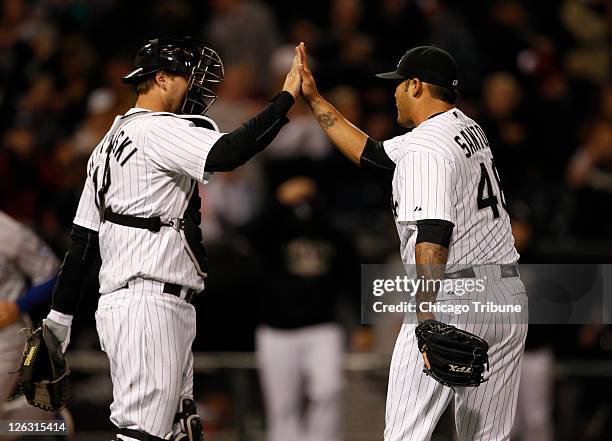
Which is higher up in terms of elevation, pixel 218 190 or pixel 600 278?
pixel 218 190

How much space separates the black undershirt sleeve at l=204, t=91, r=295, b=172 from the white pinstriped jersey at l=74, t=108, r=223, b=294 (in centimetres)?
4

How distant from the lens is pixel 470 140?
5.55 m

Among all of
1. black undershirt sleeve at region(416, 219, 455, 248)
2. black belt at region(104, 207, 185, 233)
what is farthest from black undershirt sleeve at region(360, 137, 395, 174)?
black belt at region(104, 207, 185, 233)

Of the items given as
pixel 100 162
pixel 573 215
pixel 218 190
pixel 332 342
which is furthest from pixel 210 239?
pixel 100 162

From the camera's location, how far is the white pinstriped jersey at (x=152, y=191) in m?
5.29

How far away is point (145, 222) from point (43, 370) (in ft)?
2.93

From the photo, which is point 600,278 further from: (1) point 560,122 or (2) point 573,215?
(1) point 560,122

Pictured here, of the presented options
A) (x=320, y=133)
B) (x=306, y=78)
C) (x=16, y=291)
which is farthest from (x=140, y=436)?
(x=320, y=133)

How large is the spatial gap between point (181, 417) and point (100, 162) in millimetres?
1225

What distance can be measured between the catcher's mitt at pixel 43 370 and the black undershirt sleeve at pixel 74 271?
A: 145 mm

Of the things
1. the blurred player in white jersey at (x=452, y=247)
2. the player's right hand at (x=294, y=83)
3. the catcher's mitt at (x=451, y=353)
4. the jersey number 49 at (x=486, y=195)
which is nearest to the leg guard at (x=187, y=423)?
the blurred player in white jersey at (x=452, y=247)

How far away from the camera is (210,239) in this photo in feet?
31.4

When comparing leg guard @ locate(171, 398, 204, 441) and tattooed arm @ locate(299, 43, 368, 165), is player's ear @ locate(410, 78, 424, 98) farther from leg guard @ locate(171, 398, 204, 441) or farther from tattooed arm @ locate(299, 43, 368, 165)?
leg guard @ locate(171, 398, 204, 441)

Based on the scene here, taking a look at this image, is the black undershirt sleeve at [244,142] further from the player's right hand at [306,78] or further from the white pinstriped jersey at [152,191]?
the player's right hand at [306,78]
